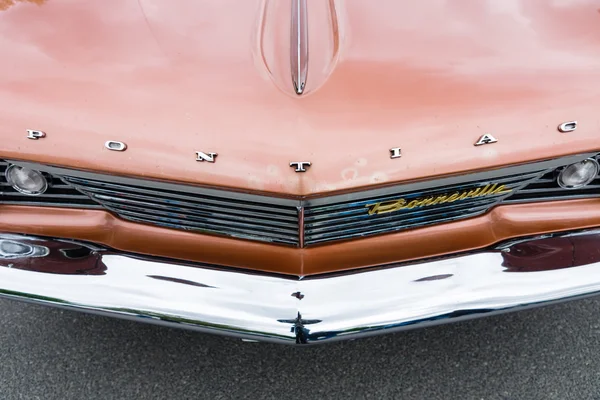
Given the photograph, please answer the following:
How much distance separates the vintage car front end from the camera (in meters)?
1.70

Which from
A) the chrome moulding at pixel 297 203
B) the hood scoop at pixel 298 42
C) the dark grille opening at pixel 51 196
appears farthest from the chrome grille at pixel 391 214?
the dark grille opening at pixel 51 196

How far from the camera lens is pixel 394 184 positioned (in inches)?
66.7

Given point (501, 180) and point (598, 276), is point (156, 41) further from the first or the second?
point (598, 276)

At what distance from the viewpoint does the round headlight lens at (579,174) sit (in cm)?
186

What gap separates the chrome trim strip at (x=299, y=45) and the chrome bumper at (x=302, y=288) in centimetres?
61

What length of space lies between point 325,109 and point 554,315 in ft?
5.02

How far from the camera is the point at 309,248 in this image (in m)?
1.89

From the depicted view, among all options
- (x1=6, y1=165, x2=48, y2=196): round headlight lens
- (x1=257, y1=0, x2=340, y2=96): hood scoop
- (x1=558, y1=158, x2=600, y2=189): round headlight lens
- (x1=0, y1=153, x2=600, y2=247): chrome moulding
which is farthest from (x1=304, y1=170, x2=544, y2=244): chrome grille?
(x1=6, y1=165, x2=48, y2=196): round headlight lens

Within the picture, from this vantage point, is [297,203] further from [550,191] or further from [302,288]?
[550,191]

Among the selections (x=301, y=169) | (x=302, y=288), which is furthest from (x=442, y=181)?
(x=302, y=288)

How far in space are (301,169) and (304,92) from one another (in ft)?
0.87

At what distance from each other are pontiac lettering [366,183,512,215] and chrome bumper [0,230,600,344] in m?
0.19

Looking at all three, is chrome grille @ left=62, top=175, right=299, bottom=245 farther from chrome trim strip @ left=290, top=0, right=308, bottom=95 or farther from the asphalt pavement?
the asphalt pavement

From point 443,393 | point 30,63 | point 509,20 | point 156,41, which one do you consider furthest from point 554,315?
point 30,63
